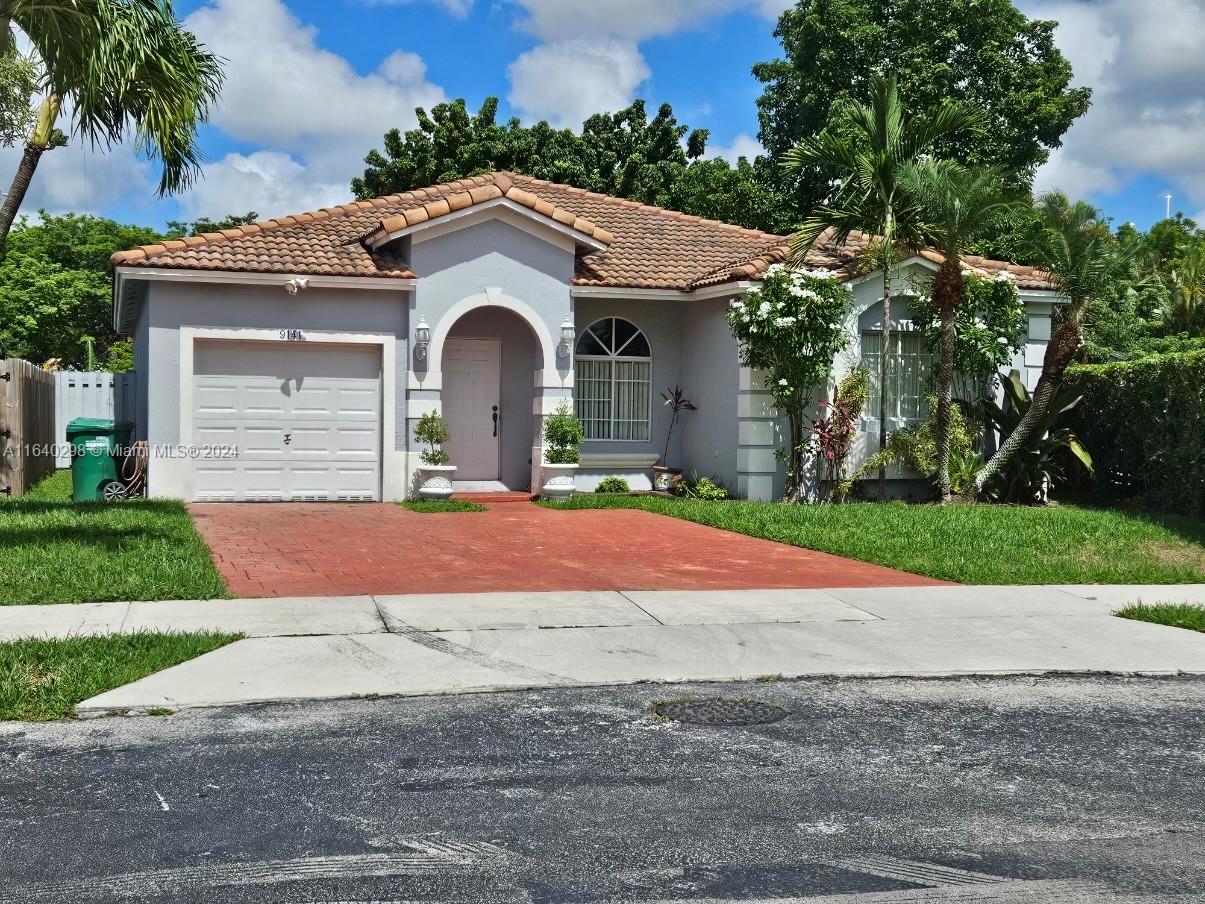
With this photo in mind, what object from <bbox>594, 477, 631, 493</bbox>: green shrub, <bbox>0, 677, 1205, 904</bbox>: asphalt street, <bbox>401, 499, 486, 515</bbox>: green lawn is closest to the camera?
<bbox>0, 677, 1205, 904</bbox>: asphalt street

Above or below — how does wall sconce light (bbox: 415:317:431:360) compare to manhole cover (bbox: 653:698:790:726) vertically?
above

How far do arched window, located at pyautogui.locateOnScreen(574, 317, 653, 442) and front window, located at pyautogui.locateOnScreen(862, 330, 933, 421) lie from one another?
137 inches

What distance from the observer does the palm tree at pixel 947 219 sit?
56.1ft

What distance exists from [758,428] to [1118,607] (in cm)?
834

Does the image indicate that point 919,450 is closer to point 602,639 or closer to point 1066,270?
point 1066,270

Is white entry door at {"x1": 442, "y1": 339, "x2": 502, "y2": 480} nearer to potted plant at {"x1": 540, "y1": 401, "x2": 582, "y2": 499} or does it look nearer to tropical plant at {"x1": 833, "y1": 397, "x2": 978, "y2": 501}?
potted plant at {"x1": 540, "y1": 401, "x2": 582, "y2": 499}

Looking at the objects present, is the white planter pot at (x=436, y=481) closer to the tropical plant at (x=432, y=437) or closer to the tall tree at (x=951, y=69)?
the tropical plant at (x=432, y=437)

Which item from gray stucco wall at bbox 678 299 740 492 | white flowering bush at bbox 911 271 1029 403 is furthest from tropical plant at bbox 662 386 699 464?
white flowering bush at bbox 911 271 1029 403

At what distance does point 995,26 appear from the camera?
33.4m

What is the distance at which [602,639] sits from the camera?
8672 mm

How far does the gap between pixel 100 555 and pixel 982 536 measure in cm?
923

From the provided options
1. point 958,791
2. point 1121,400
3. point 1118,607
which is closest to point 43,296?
point 1121,400

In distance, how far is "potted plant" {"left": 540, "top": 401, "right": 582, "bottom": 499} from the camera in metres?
17.9

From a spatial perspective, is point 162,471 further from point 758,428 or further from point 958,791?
point 958,791
